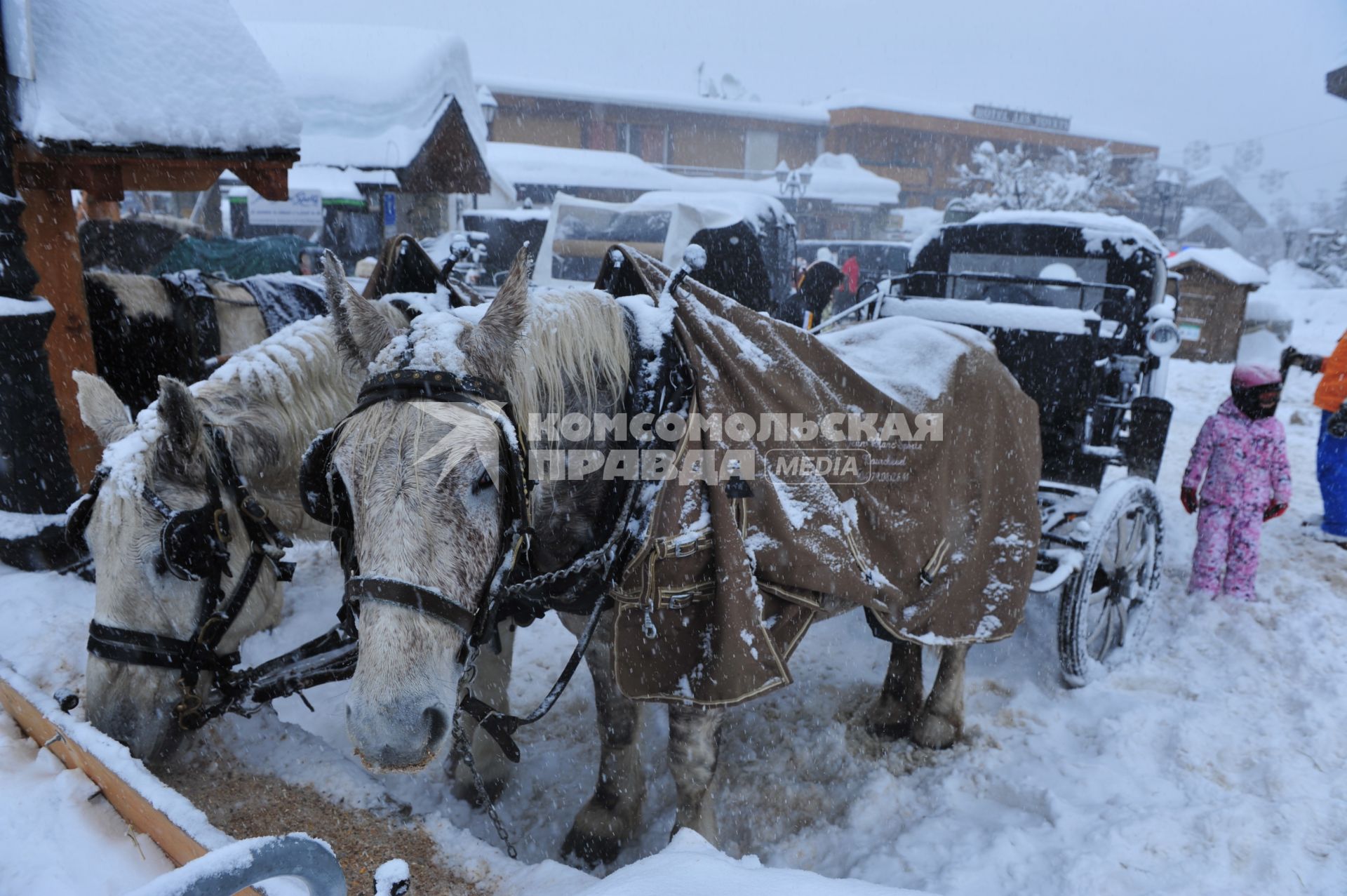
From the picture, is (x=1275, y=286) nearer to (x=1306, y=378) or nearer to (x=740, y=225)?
(x=1306, y=378)

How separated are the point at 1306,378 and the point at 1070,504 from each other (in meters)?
9.59

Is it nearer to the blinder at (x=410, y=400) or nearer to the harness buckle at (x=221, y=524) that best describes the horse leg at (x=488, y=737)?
the harness buckle at (x=221, y=524)

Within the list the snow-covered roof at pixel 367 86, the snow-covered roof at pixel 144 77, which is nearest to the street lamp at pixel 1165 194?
the snow-covered roof at pixel 367 86

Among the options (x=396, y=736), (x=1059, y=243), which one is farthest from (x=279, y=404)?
(x=1059, y=243)

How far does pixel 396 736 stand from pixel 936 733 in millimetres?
2493

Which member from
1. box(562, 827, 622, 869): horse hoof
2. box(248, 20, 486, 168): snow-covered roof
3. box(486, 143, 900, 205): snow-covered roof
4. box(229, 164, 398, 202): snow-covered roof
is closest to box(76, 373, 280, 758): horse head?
box(562, 827, 622, 869): horse hoof

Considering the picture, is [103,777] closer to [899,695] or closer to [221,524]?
[221,524]

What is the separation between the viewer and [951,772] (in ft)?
9.59

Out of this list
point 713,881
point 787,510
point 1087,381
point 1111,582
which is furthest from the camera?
point 1087,381

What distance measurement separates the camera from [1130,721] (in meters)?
3.11

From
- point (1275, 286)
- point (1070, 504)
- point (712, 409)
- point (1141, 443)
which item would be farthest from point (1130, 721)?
point (1275, 286)

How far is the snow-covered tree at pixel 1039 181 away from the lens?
26.7m

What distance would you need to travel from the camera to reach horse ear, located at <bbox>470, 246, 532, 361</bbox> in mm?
1657

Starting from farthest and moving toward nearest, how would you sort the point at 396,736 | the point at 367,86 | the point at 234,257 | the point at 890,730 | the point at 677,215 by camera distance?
the point at 367,86 → the point at 677,215 → the point at 234,257 → the point at 890,730 → the point at 396,736
